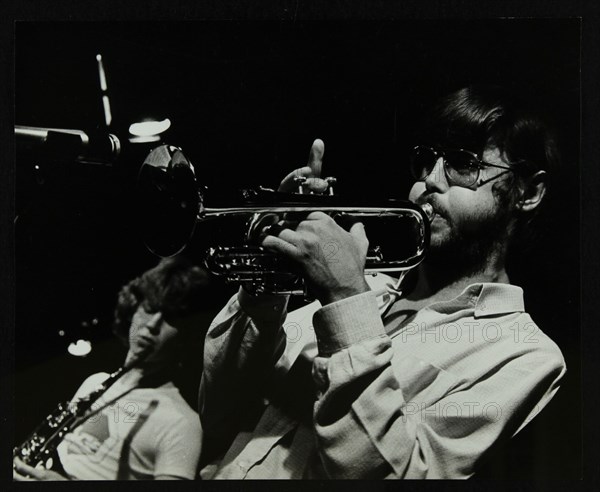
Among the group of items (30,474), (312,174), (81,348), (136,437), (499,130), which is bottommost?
(30,474)

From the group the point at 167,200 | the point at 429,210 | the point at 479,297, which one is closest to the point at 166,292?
the point at 167,200

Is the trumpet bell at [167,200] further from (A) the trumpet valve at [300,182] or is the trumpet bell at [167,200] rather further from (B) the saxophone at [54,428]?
(B) the saxophone at [54,428]

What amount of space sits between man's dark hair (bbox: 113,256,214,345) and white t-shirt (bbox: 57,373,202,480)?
6.9 inches

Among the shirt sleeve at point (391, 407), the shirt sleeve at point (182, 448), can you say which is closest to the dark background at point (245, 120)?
the shirt sleeve at point (391, 407)

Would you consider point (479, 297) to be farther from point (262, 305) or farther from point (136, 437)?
point (136, 437)

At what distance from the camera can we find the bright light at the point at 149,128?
2.17 meters

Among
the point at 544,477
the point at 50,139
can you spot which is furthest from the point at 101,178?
the point at 544,477

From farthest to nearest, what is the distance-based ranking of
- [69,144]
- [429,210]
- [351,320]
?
[69,144] → [429,210] → [351,320]

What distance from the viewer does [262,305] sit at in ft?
6.88

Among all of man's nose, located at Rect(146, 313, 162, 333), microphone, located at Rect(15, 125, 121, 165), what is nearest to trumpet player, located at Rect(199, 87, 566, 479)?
man's nose, located at Rect(146, 313, 162, 333)

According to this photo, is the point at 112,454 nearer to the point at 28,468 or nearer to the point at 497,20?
the point at 28,468

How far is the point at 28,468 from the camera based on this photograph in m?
2.20

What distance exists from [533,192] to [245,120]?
0.83 metres

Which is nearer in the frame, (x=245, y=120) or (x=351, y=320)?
(x=351, y=320)
